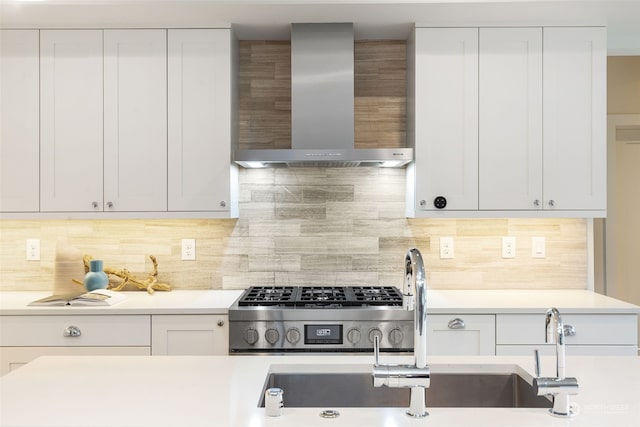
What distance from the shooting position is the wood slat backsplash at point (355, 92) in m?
3.33

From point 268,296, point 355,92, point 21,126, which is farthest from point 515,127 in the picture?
point 21,126

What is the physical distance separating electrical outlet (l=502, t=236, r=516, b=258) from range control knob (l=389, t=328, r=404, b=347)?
103 centimetres

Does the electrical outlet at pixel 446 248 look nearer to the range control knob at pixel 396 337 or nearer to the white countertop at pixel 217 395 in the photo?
the range control knob at pixel 396 337

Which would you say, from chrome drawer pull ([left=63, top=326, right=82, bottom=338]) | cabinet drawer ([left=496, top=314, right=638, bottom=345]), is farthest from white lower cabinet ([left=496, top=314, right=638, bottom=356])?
chrome drawer pull ([left=63, top=326, right=82, bottom=338])

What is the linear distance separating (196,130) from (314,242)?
1006mm

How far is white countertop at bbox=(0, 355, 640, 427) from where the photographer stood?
1.25m

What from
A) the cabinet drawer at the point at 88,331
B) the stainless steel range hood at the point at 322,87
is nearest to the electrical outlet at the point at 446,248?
the stainless steel range hood at the point at 322,87

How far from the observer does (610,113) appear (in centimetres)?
407

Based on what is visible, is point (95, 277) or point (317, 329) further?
point (95, 277)

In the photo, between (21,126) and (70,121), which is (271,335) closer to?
(70,121)

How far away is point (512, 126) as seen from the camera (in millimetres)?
2986

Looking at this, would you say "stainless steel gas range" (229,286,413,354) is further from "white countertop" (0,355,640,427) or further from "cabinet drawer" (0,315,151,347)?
"white countertop" (0,355,640,427)

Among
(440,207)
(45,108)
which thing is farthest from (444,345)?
(45,108)

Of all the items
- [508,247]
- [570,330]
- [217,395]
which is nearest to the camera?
[217,395]
